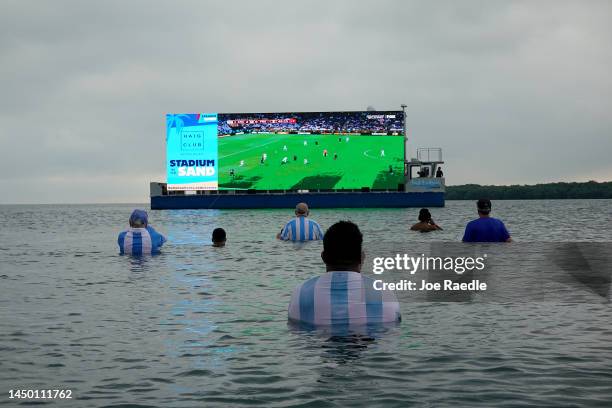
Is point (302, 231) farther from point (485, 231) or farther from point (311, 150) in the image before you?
point (311, 150)

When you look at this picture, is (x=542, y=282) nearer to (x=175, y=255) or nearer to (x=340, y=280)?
(x=340, y=280)

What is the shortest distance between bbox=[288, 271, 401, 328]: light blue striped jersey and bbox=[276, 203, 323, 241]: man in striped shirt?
15.4 meters

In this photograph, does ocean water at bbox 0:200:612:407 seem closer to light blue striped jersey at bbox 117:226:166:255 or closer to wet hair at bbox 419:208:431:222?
light blue striped jersey at bbox 117:226:166:255

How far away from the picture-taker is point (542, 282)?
1527 centimetres

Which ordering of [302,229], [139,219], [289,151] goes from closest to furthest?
1. [139,219]
2. [302,229]
3. [289,151]

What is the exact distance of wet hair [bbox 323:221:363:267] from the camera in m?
8.16

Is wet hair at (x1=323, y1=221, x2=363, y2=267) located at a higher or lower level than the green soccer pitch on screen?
lower

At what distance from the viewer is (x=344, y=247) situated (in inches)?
324

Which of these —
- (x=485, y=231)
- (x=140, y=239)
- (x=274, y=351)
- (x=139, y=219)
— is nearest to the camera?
(x=274, y=351)

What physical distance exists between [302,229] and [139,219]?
7237 mm

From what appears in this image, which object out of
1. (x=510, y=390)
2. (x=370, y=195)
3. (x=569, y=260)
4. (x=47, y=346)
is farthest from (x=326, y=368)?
(x=370, y=195)

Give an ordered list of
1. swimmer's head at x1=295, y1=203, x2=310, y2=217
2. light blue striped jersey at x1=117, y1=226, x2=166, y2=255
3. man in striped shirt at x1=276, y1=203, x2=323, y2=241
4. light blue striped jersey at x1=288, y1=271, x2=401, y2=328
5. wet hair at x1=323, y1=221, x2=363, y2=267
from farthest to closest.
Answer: man in striped shirt at x1=276, y1=203, x2=323, y2=241 < swimmer's head at x1=295, y1=203, x2=310, y2=217 < light blue striped jersey at x1=117, y1=226, x2=166, y2=255 < light blue striped jersey at x1=288, y1=271, x2=401, y2=328 < wet hair at x1=323, y1=221, x2=363, y2=267

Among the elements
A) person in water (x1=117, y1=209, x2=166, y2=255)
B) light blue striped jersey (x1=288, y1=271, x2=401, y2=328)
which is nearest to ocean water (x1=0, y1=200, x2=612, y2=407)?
light blue striped jersey (x1=288, y1=271, x2=401, y2=328)

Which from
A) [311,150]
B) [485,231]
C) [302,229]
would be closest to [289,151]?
[311,150]
